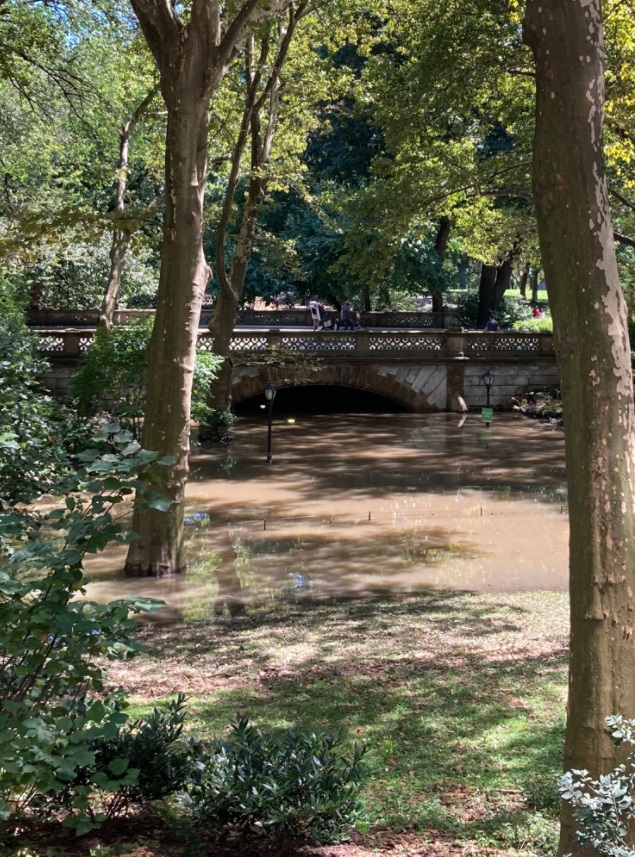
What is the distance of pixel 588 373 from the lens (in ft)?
11.8

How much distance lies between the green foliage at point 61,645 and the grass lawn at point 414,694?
0.66m

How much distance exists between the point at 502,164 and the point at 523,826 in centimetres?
1678

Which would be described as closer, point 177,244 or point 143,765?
point 143,765

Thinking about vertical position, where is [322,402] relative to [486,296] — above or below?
below

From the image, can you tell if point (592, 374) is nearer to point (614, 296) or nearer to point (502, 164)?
point (614, 296)

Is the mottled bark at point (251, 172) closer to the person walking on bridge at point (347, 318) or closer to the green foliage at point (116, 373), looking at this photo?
the green foliage at point (116, 373)

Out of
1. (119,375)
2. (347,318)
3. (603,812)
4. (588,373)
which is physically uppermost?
(347,318)

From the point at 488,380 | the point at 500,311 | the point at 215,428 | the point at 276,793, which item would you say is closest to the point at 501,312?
the point at 500,311

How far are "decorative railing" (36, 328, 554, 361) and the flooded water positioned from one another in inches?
118

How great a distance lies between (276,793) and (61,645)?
1036mm

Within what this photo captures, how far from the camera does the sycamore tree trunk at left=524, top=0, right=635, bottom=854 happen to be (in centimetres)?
357

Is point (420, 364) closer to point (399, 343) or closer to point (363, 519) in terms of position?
point (399, 343)

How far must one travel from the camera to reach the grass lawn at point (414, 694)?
4.31 meters

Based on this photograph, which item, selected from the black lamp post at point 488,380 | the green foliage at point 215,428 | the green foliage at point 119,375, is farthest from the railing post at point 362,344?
the green foliage at point 119,375
